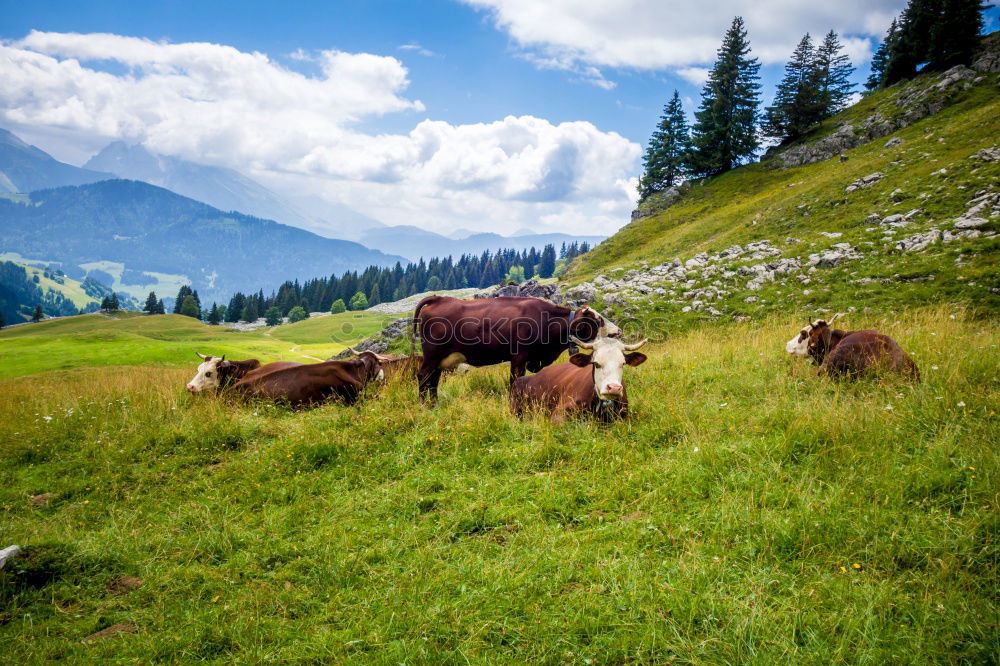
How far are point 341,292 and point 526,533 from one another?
165103 mm

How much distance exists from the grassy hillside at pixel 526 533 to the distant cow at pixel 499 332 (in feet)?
6.74

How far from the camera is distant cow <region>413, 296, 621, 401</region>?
959 cm

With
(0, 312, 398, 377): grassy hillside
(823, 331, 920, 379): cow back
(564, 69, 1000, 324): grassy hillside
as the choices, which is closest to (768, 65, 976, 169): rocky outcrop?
(564, 69, 1000, 324): grassy hillside

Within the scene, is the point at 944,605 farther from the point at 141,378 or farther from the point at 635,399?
the point at 141,378

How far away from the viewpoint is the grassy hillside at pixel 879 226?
14.4 metres

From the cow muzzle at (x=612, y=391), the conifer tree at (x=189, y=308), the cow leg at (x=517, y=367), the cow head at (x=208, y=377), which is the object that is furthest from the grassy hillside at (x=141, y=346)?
the cow muzzle at (x=612, y=391)

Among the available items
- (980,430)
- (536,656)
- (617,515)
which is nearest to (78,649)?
(536,656)

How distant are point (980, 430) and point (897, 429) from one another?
0.76m

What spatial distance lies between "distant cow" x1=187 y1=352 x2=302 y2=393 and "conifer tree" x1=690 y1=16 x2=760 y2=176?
57.8m

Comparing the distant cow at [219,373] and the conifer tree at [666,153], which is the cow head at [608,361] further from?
the conifer tree at [666,153]

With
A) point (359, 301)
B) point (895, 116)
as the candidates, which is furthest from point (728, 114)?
point (359, 301)

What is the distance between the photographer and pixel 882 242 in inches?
704

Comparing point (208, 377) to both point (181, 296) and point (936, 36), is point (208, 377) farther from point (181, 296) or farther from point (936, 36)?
point (181, 296)

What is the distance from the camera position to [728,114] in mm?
56656
